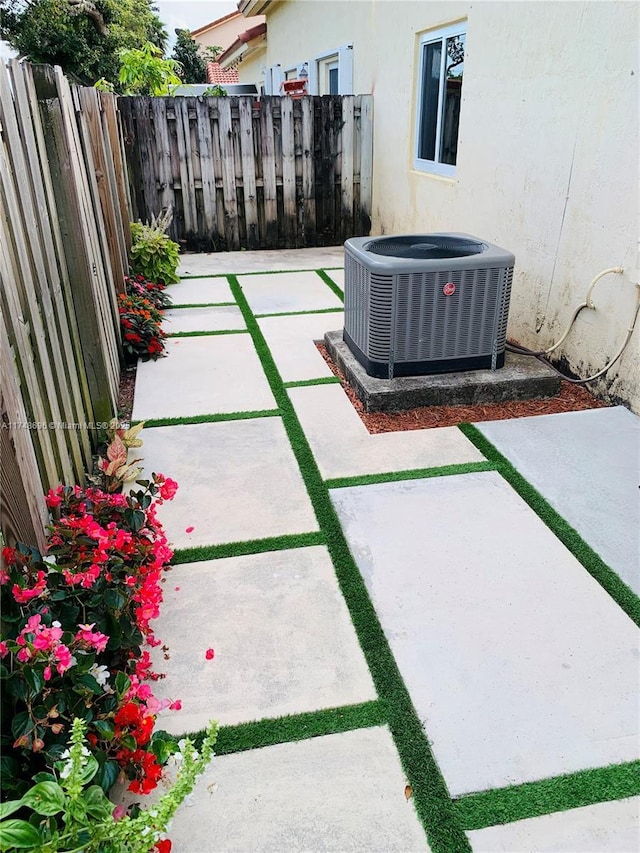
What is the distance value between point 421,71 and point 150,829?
6.55 metres

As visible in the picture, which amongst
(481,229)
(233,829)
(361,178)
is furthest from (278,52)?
(233,829)

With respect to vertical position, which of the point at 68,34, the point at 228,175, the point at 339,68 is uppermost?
the point at 68,34

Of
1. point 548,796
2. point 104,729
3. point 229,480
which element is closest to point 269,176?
point 229,480

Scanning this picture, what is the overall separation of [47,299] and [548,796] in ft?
7.31

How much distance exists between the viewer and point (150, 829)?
48.8 inches

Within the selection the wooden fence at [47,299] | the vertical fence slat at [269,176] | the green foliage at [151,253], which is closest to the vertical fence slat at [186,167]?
the vertical fence slat at [269,176]

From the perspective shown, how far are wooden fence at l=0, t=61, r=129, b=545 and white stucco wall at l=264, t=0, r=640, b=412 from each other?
8.69 ft

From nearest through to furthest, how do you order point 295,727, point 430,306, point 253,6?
point 295,727
point 430,306
point 253,6

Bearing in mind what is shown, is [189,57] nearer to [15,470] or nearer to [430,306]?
[430,306]

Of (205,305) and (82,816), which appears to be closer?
(82,816)

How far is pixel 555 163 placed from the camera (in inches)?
150

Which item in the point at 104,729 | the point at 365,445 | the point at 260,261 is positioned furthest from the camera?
the point at 260,261

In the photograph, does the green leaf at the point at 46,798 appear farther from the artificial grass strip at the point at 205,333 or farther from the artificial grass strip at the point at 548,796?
the artificial grass strip at the point at 205,333

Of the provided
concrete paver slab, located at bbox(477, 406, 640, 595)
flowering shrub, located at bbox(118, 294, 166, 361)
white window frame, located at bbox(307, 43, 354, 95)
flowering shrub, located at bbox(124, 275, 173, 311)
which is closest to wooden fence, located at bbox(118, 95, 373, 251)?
white window frame, located at bbox(307, 43, 354, 95)
